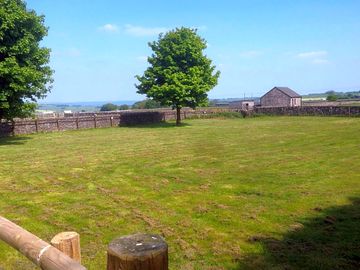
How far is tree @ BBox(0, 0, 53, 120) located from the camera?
20328mm

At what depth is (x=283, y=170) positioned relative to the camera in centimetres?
1215

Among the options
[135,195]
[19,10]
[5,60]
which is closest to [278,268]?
[135,195]

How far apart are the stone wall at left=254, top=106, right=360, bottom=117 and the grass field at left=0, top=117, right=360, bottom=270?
31.0 metres

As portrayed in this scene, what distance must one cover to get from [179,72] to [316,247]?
31781mm

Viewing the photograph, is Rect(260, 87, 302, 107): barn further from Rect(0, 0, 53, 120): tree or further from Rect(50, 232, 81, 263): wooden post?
Rect(50, 232, 81, 263): wooden post

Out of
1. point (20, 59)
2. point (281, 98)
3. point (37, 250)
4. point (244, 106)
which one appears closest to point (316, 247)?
point (37, 250)

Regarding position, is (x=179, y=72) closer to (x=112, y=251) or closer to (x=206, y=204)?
(x=206, y=204)

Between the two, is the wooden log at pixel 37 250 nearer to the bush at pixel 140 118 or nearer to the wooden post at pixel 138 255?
the wooden post at pixel 138 255

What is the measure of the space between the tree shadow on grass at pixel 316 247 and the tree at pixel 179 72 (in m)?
28.7

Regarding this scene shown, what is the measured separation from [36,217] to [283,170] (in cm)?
795

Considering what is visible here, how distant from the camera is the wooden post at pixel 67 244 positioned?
2506 mm

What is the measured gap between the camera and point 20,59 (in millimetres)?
21781

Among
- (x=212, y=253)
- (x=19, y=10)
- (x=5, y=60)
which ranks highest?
(x=19, y=10)

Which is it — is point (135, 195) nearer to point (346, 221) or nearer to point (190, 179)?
point (190, 179)
